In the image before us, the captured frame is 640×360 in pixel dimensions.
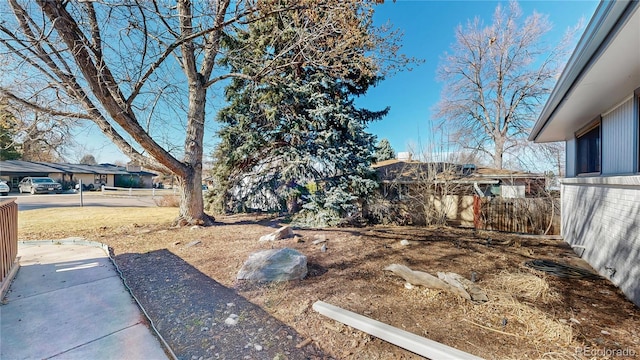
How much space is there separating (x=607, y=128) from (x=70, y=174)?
41.3m

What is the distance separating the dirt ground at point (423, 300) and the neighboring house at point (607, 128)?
510mm

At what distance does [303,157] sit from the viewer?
8539 millimetres

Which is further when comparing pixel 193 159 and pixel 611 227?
pixel 193 159

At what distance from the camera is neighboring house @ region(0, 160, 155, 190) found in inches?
957

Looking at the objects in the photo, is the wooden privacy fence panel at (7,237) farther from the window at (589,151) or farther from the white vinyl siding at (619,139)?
the window at (589,151)

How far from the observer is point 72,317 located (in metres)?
2.69

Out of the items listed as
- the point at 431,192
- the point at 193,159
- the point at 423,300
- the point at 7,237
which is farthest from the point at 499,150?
the point at 7,237

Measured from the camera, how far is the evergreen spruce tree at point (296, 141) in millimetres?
8352

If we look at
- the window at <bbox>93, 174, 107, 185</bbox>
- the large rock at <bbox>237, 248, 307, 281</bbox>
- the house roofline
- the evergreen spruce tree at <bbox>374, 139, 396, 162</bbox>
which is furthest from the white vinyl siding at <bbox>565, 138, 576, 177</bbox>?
the window at <bbox>93, 174, 107, 185</bbox>

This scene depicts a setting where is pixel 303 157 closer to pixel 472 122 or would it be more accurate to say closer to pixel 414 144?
pixel 414 144

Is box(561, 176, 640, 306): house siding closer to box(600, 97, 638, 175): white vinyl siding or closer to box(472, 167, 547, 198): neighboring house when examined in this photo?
box(600, 97, 638, 175): white vinyl siding

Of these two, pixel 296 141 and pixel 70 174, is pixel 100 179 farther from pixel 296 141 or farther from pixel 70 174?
pixel 296 141

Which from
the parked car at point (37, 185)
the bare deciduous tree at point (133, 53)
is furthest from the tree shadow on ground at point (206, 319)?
the parked car at point (37, 185)

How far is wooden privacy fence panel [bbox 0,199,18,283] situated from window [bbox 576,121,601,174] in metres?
9.88
